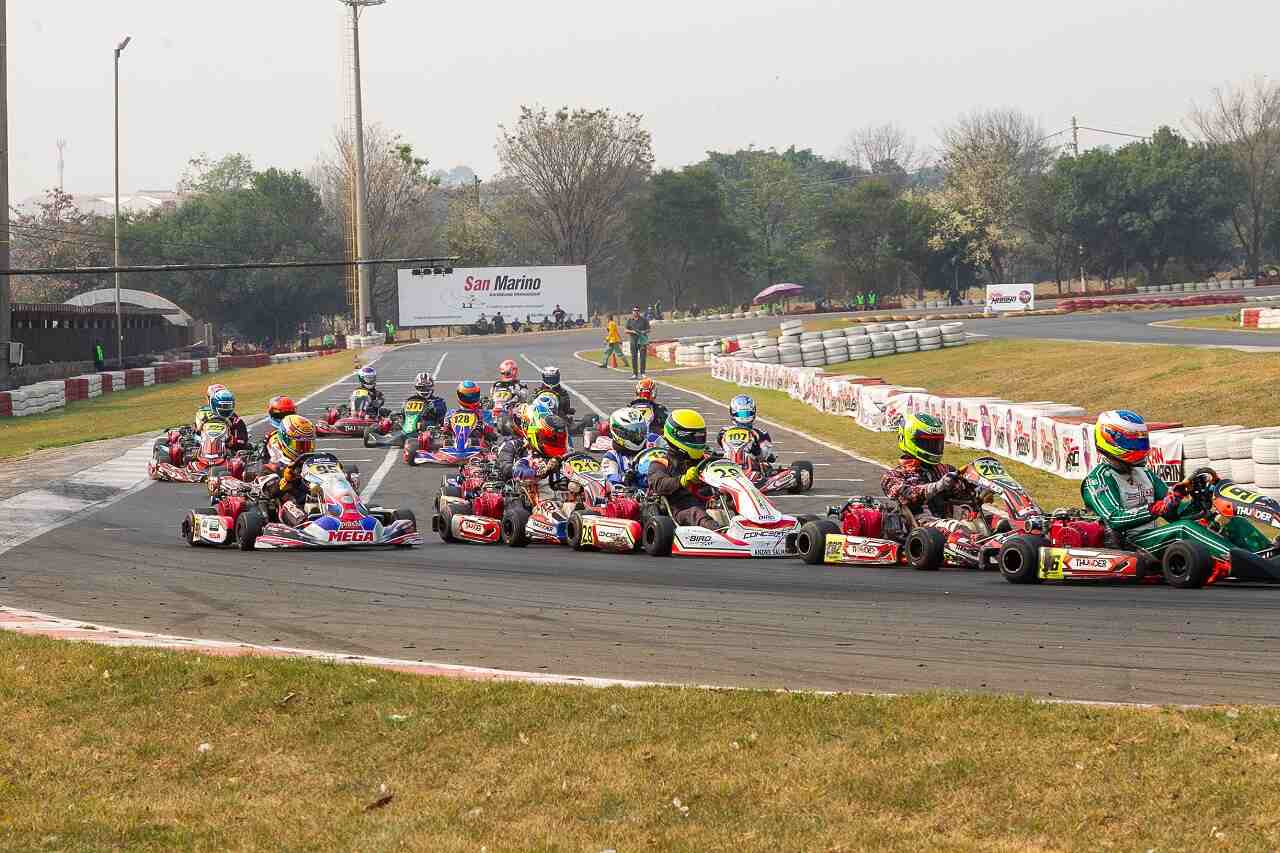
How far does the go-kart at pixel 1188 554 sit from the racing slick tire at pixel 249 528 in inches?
289

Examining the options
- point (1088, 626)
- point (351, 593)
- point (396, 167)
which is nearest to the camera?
point (1088, 626)

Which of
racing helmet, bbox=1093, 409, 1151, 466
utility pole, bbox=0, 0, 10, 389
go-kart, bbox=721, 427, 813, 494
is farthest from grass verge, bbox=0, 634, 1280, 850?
utility pole, bbox=0, 0, 10, 389

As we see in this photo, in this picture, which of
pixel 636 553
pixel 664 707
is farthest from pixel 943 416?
pixel 664 707

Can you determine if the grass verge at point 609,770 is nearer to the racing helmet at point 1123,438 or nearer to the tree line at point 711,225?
the racing helmet at point 1123,438

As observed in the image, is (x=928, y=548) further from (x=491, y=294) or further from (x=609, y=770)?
(x=491, y=294)

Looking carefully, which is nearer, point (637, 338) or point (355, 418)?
point (355, 418)

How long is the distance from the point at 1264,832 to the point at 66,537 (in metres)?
13.6

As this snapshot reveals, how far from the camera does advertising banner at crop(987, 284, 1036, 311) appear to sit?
72812 mm

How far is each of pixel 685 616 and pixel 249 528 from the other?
20.6ft

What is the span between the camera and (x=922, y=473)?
13.2 metres

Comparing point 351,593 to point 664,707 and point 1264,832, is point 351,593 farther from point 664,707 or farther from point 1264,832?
point 1264,832

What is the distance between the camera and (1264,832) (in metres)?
5.62

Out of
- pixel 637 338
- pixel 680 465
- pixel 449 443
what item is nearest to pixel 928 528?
pixel 680 465

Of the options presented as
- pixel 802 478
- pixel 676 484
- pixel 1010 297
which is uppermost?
pixel 1010 297
